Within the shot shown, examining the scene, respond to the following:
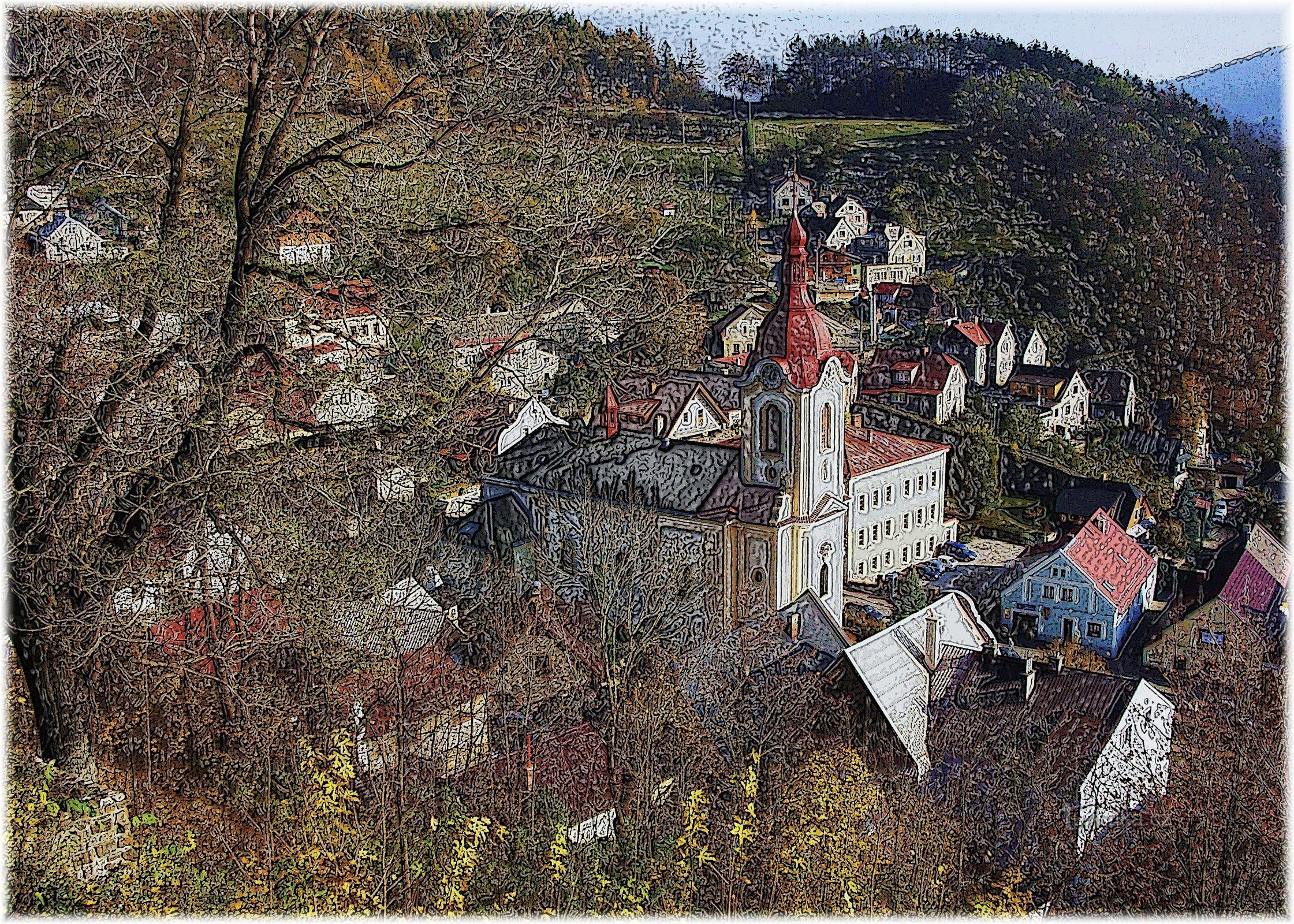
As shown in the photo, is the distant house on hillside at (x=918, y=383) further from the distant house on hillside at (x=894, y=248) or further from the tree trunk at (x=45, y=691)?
the tree trunk at (x=45, y=691)

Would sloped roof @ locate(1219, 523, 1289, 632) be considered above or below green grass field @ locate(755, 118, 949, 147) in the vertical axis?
below

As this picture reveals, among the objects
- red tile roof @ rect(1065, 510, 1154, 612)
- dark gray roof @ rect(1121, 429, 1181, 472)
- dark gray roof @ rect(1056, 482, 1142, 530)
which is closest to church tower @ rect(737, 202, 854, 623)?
red tile roof @ rect(1065, 510, 1154, 612)

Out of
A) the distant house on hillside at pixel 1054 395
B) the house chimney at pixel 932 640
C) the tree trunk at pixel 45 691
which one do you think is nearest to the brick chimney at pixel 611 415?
the house chimney at pixel 932 640

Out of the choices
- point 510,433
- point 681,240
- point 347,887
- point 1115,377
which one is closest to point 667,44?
point 681,240

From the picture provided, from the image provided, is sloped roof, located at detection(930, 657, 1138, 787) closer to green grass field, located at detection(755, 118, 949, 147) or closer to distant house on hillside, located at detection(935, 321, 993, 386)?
distant house on hillside, located at detection(935, 321, 993, 386)

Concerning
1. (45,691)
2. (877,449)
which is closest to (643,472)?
(877,449)

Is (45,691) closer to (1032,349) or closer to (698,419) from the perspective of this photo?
(698,419)
